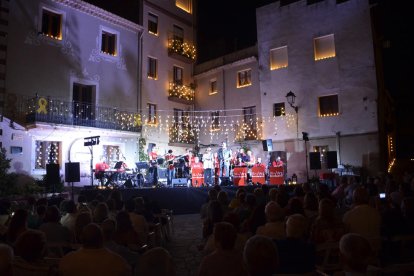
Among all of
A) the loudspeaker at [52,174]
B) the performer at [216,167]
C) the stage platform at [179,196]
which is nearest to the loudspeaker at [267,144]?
the performer at [216,167]

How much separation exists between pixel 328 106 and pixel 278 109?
9.95ft

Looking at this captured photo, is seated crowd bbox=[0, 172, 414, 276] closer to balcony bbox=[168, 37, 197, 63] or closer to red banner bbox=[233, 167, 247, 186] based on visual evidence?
red banner bbox=[233, 167, 247, 186]

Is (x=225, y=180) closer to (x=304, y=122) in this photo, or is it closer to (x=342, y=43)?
(x=304, y=122)

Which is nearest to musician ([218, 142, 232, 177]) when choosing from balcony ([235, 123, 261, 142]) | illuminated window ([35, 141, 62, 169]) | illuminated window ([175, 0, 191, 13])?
balcony ([235, 123, 261, 142])

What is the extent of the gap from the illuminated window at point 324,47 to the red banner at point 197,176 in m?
9.80

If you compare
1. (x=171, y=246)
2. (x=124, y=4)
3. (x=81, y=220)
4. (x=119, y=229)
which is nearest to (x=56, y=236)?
(x=81, y=220)

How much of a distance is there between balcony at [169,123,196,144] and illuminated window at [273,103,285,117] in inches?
262

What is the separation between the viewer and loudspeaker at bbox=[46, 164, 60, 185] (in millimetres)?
13477

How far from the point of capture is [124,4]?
24500mm

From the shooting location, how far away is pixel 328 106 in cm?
2086

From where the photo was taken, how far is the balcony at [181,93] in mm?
25156

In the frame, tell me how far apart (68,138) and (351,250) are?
17.5 metres

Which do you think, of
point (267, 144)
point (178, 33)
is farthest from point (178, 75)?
point (267, 144)

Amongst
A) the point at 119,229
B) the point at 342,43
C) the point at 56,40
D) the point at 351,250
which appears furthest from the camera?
the point at 342,43
